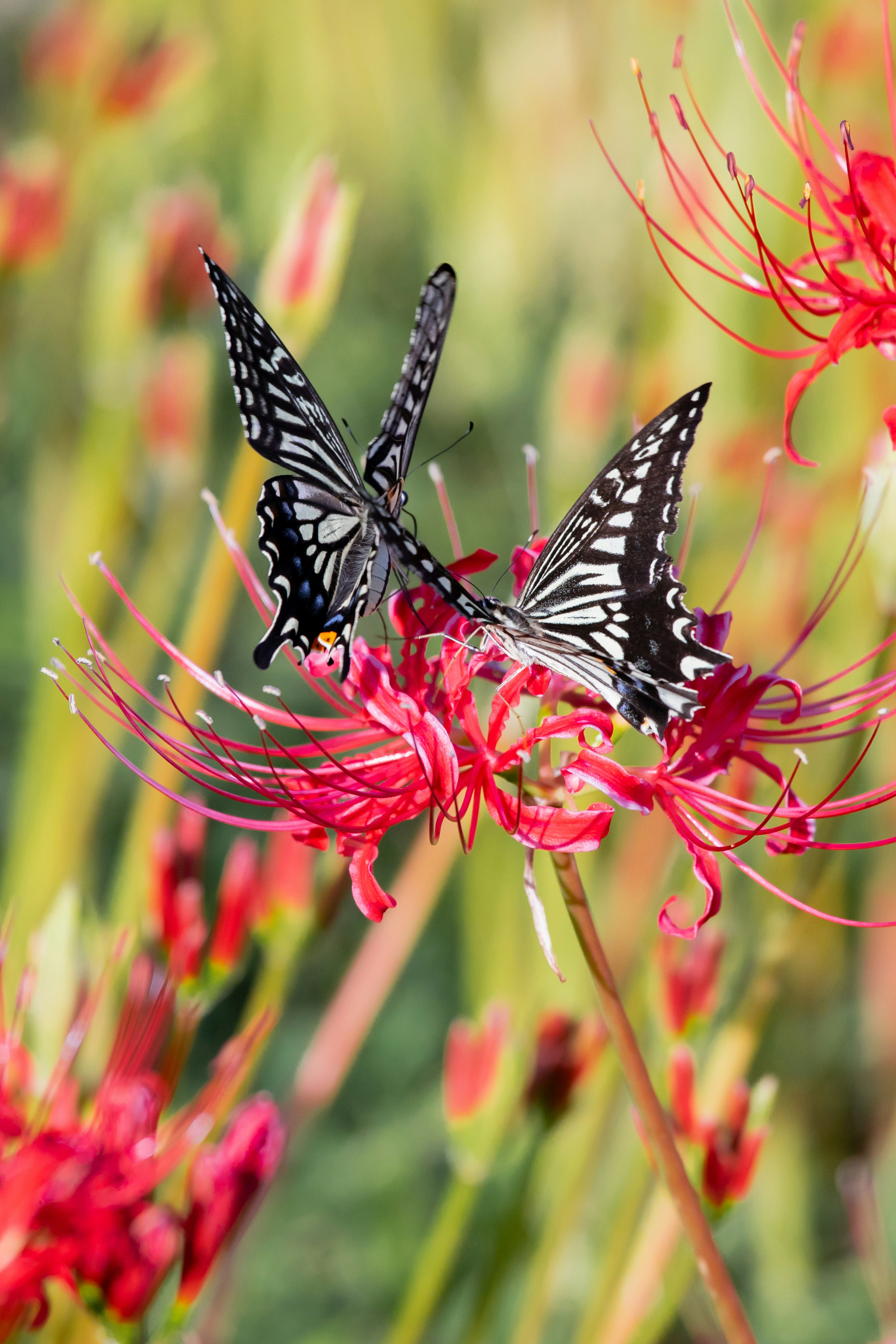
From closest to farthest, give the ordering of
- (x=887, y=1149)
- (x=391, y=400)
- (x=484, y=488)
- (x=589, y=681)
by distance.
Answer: (x=589, y=681) < (x=391, y=400) < (x=887, y=1149) < (x=484, y=488)

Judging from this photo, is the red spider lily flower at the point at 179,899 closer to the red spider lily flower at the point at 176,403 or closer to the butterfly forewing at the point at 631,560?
the butterfly forewing at the point at 631,560

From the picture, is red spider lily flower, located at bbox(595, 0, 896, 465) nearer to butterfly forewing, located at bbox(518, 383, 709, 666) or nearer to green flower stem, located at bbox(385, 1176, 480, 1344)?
butterfly forewing, located at bbox(518, 383, 709, 666)

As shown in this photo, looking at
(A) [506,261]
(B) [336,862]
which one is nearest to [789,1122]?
(B) [336,862]

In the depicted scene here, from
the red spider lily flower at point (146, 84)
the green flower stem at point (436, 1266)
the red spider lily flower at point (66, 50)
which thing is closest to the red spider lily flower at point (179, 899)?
the green flower stem at point (436, 1266)

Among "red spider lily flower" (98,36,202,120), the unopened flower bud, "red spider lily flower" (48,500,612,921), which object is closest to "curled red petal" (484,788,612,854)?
"red spider lily flower" (48,500,612,921)

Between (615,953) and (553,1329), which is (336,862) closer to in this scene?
(615,953)

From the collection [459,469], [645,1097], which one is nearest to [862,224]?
[645,1097]
